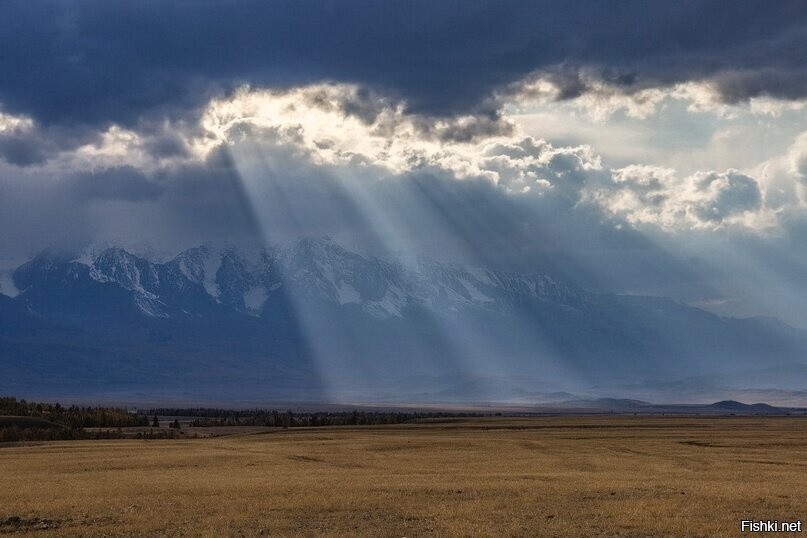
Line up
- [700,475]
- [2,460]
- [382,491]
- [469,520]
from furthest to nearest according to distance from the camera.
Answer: [2,460] → [700,475] → [382,491] → [469,520]

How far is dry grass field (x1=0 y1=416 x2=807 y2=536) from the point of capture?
31.8 metres

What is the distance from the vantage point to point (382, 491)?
134 ft

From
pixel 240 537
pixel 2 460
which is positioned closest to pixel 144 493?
pixel 240 537

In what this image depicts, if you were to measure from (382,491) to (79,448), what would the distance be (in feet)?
143

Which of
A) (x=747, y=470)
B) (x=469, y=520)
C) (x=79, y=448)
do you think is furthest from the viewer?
(x=79, y=448)

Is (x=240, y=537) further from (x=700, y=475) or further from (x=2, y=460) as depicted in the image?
(x=2, y=460)

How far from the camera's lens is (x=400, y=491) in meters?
40.8

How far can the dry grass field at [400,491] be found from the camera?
31781 millimetres

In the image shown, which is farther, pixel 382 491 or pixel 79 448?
pixel 79 448

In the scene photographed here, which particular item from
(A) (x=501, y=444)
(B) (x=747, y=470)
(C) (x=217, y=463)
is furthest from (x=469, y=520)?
(A) (x=501, y=444)

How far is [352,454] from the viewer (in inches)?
2672

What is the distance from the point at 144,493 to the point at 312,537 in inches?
551

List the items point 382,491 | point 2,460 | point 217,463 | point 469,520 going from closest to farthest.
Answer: point 469,520 < point 382,491 < point 217,463 < point 2,460

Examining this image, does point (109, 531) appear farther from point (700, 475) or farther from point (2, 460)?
point (2, 460)
